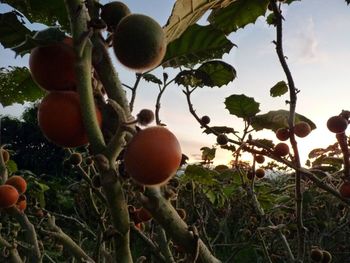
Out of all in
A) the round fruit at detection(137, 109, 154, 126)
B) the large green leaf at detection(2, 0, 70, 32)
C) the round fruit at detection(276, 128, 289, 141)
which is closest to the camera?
the round fruit at detection(137, 109, 154, 126)

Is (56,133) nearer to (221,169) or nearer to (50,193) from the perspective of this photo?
(221,169)

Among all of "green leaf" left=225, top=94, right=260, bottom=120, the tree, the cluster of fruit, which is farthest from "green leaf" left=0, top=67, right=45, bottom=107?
"green leaf" left=225, top=94, right=260, bottom=120

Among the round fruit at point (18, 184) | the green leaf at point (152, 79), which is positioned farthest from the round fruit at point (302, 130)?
the round fruit at point (18, 184)

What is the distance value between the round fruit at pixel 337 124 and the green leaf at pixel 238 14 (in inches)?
23.5

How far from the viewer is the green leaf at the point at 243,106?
9.48ft

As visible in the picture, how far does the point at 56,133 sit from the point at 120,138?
0.21 meters

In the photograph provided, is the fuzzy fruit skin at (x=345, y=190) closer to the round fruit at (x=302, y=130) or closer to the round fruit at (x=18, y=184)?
the round fruit at (x=302, y=130)

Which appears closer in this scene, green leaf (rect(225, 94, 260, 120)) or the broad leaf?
the broad leaf

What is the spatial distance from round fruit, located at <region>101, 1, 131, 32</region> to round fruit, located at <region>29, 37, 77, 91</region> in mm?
101

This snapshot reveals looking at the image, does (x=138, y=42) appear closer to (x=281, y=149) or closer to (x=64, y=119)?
(x=64, y=119)

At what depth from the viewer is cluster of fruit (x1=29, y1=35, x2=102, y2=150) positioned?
37.9 inches

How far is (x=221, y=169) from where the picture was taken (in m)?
4.69

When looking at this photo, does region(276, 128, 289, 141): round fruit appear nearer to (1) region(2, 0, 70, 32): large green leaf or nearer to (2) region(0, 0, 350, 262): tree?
(2) region(0, 0, 350, 262): tree

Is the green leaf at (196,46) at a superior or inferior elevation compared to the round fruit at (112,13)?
superior
